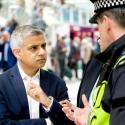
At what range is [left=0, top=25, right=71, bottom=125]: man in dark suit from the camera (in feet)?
14.0

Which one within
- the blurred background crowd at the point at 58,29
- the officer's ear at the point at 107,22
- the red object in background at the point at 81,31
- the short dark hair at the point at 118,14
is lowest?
the red object in background at the point at 81,31

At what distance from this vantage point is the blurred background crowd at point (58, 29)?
52.8ft

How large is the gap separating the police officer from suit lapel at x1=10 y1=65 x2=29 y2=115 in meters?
1.06

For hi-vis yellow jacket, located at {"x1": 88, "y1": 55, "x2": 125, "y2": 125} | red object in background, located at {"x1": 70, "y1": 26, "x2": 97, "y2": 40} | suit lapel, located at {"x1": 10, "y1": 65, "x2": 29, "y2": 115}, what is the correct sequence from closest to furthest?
hi-vis yellow jacket, located at {"x1": 88, "y1": 55, "x2": 125, "y2": 125} → suit lapel, located at {"x1": 10, "y1": 65, "x2": 29, "y2": 115} → red object in background, located at {"x1": 70, "y1": 26, "x2": 97, "y2": 40}

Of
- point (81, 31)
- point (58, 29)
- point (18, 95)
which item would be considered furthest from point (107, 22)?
point (81, 31)

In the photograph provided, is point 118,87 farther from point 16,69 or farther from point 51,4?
point 51,4

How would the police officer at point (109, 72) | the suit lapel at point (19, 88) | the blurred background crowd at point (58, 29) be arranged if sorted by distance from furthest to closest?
the blurred background crowd at point (58, 29) → the suit lapel at point (19, 88) → the police officer at point (109, 72)

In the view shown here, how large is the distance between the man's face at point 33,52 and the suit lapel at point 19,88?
10 centimetres

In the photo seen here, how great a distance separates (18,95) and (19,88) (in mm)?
57

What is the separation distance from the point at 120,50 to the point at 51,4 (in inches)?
1498

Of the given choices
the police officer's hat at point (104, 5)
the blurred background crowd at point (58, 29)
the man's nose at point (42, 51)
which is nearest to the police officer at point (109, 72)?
the police officer's hat at point (104, 5)

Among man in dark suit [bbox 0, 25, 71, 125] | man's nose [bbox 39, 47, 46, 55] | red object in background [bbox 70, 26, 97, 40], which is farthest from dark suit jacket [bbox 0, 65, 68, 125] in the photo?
red object in background [bbox 70, 26, 97, 40]

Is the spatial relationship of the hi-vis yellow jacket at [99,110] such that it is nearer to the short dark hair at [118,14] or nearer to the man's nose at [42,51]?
the short dark hair at [118,14]

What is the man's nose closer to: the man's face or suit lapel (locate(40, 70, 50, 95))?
the man's face
